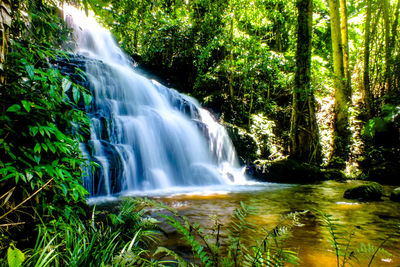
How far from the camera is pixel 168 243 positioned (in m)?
2.37

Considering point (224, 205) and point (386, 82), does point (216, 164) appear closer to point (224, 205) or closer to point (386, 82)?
point (224, 205)

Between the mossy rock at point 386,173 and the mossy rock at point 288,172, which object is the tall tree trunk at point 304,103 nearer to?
the mossy rock at point 288,172

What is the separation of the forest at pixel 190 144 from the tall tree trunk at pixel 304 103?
0.18ft

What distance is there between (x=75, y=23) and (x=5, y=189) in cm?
1281

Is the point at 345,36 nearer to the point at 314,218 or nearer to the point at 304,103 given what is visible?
the point at 304,103

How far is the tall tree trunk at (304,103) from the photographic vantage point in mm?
8367

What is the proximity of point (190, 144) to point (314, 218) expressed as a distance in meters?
5.77

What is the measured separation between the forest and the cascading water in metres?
0.05

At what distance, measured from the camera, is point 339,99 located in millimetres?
9758

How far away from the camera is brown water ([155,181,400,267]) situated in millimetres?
2188

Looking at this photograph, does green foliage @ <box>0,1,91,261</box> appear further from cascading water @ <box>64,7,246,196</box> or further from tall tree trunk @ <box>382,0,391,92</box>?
tall tree trunk @ <box>382,0,391,92</box>

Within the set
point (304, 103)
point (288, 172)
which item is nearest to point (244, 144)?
point (288, 172)

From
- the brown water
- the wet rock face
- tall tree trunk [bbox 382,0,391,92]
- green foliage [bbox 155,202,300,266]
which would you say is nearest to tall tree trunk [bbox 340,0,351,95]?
tall tree trunk [bbox 382,0,391,92]

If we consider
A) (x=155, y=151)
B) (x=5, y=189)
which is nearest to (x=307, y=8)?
(x=155, y=151)
